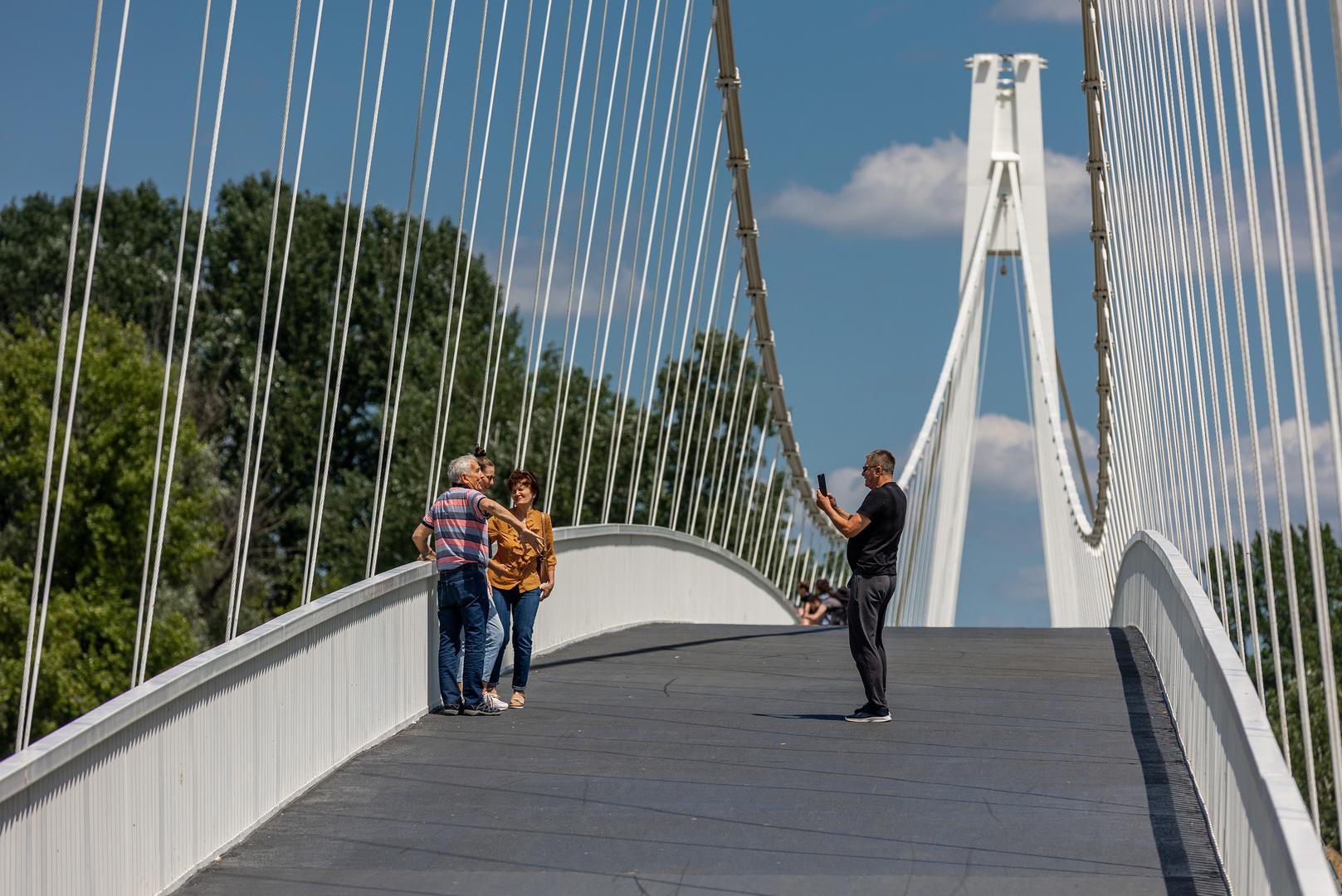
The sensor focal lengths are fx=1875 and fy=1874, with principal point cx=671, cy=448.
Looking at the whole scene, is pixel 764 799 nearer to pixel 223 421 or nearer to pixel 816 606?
pixel 816 606

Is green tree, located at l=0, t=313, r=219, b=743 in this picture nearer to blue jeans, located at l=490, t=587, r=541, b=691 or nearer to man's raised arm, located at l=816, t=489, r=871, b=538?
blue jeans, located at l=490, t=587, r=541, b=691

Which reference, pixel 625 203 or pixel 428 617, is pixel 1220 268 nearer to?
pixel 428 617

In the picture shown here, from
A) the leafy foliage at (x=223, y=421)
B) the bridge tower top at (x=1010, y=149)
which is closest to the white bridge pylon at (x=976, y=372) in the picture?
the bridge tower top at (x=1010, y=149)

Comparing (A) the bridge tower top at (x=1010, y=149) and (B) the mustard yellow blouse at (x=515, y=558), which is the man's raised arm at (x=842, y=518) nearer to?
(B) the mustard yellow blouse at (x=515, y=558)

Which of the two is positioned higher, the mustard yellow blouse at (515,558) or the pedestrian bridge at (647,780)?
the mustard yellow blouse at (515,558)

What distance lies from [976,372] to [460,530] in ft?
80.9

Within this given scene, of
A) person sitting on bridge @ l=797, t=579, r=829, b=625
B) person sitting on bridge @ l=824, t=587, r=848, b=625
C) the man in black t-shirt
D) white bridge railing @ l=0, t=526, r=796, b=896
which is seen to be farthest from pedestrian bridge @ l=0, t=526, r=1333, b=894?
person sitting on bridge @ l=797, t=579, r=829, b=625

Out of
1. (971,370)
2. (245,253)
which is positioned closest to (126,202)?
(245,253)

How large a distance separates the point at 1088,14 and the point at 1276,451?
12.6m

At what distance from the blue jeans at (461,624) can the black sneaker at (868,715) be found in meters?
1.75

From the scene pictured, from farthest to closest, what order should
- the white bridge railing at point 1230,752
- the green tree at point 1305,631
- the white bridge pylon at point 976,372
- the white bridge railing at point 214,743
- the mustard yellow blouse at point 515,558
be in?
the green tree at point 1305,631
the white bridge pylon at point 976,372
the mustard yellow blouse at point 515,558
the white bridge railing at point 214,743
the white bridge railing at point 1230,752

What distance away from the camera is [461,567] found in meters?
8.64

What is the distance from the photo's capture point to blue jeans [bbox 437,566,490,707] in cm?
866

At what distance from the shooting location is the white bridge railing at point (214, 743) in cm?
492
